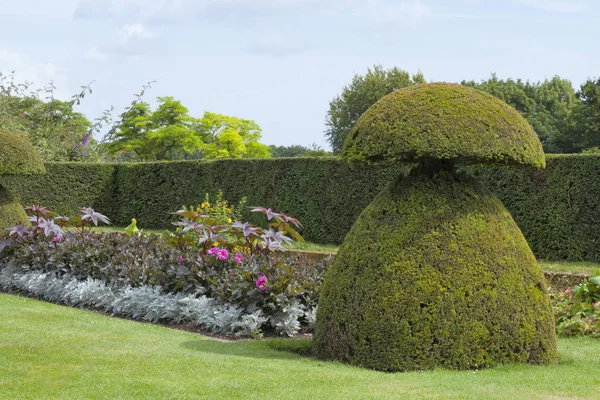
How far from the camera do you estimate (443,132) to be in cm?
621

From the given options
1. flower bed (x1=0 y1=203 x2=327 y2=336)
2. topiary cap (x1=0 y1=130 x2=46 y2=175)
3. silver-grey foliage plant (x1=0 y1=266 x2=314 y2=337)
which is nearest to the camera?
silver-grey foliage plant (x1=0 y1=266 x2=314 y2=337)

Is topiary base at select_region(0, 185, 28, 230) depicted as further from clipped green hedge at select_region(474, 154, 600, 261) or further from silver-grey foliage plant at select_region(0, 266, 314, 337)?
clipped green hedge at select_region(474, 154, 600, 261)

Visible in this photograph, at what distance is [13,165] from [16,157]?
181mm

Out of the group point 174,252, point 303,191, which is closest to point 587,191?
point 303,191

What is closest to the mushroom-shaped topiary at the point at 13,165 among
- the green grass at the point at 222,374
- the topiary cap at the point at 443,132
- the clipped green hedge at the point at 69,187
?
the green grass at the point at 222,374

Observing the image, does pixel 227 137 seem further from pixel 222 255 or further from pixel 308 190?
pixel 222 255

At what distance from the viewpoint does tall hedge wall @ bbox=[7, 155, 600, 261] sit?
1420 cm

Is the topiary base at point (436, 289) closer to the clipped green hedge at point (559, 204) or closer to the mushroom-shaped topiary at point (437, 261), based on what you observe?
the mushroom-shaped topiary at point (437, 261)

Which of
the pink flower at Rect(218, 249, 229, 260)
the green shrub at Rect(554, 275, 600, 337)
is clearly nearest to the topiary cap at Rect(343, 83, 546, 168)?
the green shrub at Rect(554, 275, 600, 337)

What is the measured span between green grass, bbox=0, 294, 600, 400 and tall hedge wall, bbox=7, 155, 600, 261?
392cm

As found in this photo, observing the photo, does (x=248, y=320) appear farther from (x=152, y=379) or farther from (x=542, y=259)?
(x=542, y=259)

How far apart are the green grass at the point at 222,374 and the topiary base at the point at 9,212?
6.83m

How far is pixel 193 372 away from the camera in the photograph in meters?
5.93

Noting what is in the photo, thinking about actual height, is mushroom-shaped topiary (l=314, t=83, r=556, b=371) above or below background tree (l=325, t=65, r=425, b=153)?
below
